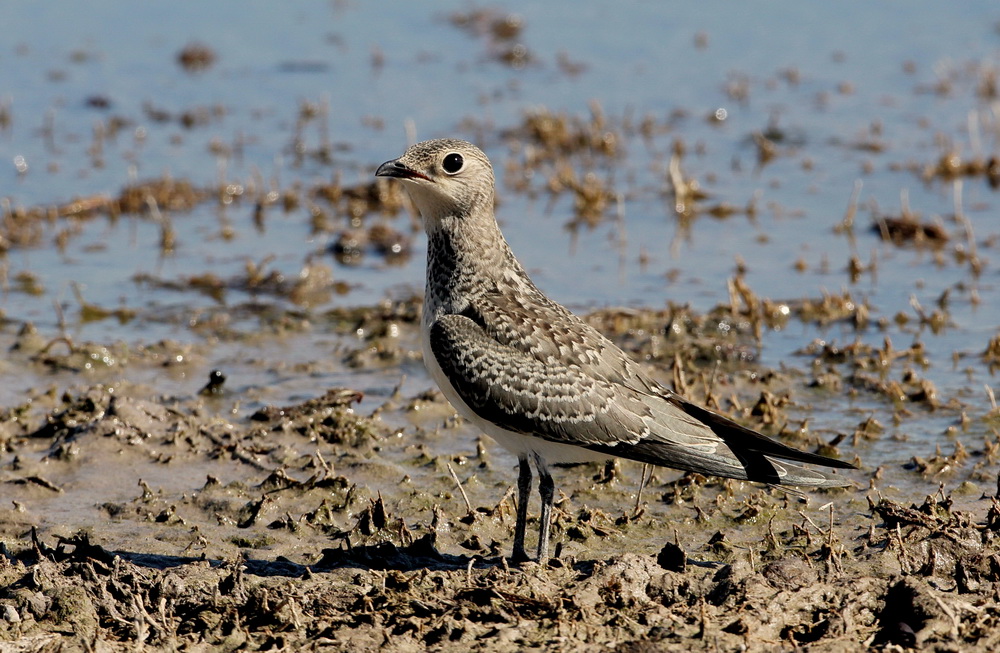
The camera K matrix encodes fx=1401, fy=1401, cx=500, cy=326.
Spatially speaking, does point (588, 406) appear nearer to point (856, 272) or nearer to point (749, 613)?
point (749, 613)

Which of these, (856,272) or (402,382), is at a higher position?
(856,272)

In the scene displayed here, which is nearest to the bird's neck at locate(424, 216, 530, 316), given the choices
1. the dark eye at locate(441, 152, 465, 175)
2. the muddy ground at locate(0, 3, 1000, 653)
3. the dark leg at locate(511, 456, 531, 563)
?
the dark eye at locate(441, 152, 465, 175)

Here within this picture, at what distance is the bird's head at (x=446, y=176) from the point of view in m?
7.07

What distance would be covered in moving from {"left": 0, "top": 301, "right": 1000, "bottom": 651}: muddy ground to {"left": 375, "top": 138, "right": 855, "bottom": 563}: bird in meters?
0.47

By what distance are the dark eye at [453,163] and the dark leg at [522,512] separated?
1504 mm

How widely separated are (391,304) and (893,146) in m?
6.66

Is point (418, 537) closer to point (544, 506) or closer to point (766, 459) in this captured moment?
point (544, 506)

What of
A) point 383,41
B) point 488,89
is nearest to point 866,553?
point 488,89

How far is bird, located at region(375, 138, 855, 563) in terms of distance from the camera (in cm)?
652

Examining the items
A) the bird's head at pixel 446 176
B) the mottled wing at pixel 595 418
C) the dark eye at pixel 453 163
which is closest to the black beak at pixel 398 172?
the bird's head at pixel 446 176

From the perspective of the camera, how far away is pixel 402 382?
9.12m

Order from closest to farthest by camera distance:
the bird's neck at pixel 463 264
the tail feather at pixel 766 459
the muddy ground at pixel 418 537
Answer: the muddy ground at pixel 418 537 → the tail feather at pixel 766 459 → the bird's neck at pixel 463 264

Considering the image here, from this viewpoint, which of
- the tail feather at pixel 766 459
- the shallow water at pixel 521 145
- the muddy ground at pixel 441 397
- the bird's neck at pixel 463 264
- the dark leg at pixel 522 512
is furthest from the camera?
the shallow water at pixel 521 145

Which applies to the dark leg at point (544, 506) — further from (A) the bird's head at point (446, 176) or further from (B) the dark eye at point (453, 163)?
(B) the dark eye at point (453, 163)
